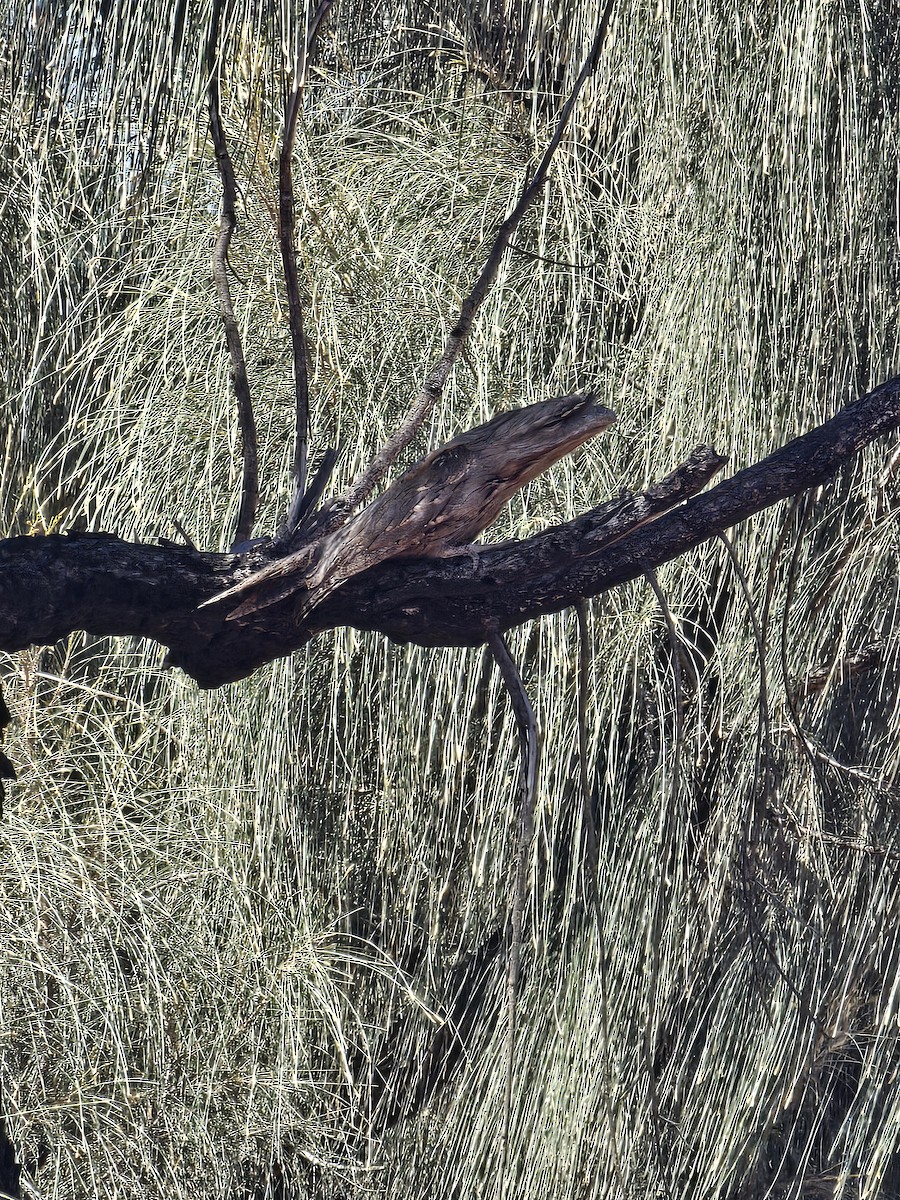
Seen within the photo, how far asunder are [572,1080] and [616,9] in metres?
1.70

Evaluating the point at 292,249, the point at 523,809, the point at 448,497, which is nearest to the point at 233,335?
the point at 292,249

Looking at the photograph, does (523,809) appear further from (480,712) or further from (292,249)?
(480,712)

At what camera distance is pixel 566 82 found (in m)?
1.97

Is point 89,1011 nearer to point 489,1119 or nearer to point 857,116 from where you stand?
point 489,1119

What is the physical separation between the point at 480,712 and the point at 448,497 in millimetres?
1184

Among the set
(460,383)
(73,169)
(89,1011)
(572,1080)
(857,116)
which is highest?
(73,169)

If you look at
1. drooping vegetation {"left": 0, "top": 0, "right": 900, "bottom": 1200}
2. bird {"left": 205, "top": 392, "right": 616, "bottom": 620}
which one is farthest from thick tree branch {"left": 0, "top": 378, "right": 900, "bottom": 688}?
drooping vegetation {"left": 0, "top": 0, "right": 900, "bottom": 1200}

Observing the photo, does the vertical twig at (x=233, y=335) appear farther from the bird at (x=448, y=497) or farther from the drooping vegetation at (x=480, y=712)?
the drooping vegetation at (x=480, y=712)

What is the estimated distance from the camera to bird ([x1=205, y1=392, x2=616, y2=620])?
761 millimetres

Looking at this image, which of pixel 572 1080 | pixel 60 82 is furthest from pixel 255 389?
pixel 572 1080

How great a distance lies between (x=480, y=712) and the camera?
1.93m

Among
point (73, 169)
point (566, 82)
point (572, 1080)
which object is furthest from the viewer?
point (73, 169)

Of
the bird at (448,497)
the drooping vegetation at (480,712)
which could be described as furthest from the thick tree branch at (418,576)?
the drooping vegetation at (480,712)

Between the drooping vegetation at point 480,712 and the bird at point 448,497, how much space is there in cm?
98
